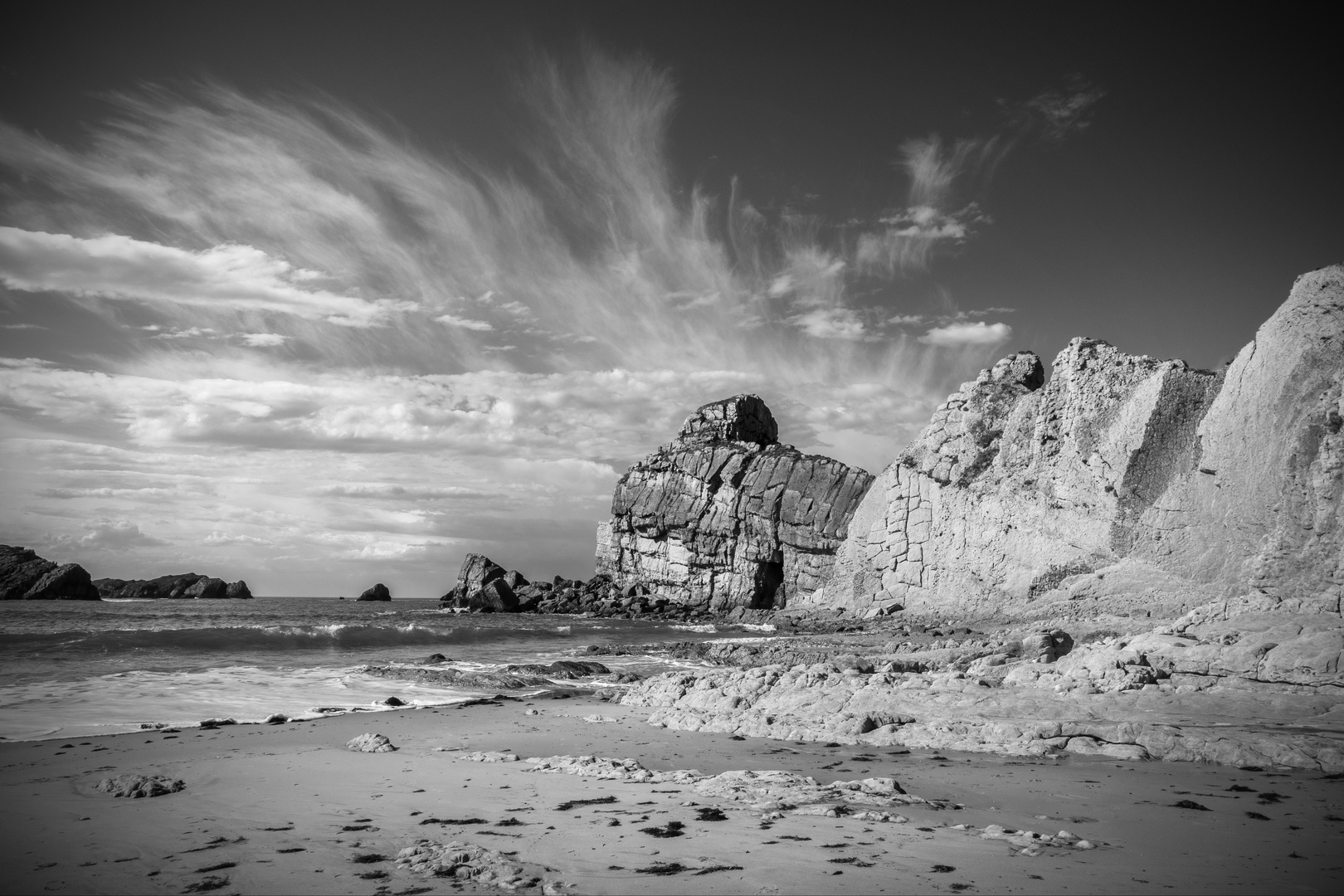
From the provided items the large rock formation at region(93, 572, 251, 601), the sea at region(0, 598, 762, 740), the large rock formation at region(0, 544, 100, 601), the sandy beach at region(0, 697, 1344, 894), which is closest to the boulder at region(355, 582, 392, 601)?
the large rock formation at region(93, 572, 251, 601)

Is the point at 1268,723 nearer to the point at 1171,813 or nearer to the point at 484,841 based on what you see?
the point at 1171,813

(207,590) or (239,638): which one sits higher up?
(207,590)

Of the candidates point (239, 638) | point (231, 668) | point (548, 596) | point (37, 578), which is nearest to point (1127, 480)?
point (231, 668)

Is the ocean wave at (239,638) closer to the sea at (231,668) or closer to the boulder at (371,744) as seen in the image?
the sea at (231,668)

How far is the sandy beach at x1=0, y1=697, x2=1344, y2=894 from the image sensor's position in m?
4.25

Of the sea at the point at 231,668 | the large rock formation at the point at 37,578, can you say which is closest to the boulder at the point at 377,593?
the large rock formation at the point at 37,578

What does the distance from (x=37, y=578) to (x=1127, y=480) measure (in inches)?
3520

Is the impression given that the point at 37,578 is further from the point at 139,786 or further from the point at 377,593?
the point at 139,786

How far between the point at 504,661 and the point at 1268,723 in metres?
17.9

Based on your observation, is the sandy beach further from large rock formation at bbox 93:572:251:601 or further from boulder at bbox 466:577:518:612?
large rock formation at bbox 93:572:251:601

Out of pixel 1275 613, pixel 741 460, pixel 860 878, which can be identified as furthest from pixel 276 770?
pixel 741 460

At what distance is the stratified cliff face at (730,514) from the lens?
5012 cm

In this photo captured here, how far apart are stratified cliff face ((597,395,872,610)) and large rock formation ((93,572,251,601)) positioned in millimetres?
61443

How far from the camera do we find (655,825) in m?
5.28
